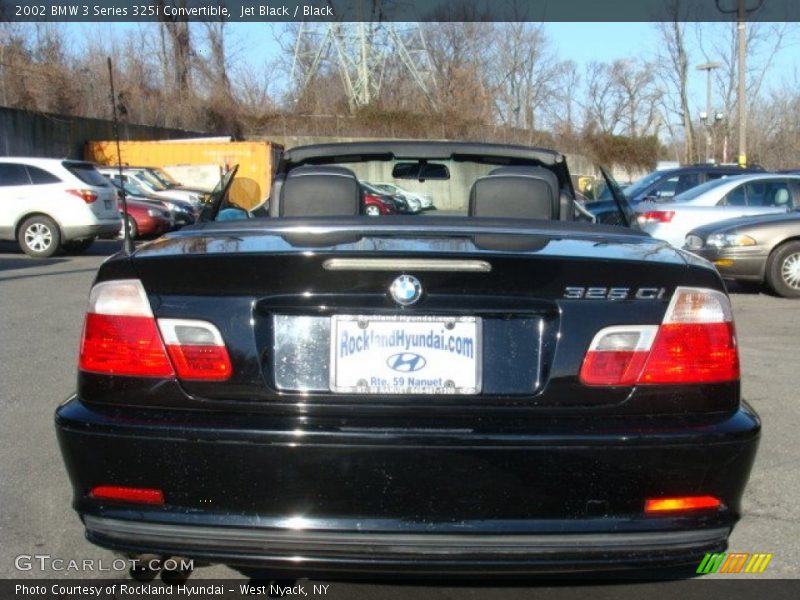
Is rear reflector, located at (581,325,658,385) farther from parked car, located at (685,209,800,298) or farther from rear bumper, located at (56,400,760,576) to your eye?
parked car, located at (685,209,800,298)

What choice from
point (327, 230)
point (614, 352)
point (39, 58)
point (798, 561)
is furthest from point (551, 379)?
point (39, 58)

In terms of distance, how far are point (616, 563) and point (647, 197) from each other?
1430 centimetres

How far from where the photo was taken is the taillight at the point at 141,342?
8.56 feet

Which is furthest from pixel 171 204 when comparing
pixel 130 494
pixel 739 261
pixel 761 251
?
pixel 130 494

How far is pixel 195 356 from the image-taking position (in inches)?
103

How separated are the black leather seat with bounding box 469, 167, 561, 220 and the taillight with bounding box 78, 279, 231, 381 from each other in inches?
78.0

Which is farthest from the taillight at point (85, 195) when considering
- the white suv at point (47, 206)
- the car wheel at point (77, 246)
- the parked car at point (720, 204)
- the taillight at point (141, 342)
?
the taillight at point (141, 342)

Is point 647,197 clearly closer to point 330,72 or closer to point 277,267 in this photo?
point 277,267

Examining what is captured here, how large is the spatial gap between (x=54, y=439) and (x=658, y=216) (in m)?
9.90

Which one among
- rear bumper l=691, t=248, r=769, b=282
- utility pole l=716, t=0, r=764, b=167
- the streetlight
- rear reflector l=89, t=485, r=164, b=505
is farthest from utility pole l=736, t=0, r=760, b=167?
rear reflector l=89, t=485, r=164, b=505

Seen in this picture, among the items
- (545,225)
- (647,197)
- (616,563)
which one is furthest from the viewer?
(647,197)

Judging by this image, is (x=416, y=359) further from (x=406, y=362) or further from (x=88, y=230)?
(x=88, y=230)

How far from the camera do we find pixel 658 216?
520 inches

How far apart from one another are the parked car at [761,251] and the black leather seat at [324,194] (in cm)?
822
